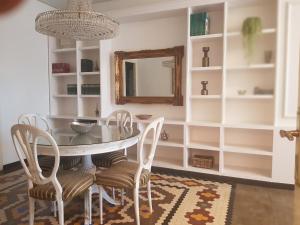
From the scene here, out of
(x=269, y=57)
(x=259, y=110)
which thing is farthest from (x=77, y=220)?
(x=259, y=110)

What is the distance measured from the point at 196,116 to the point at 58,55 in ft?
8.37

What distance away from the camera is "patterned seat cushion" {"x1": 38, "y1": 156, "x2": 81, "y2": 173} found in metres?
2.08

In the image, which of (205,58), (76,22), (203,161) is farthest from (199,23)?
(203,161)

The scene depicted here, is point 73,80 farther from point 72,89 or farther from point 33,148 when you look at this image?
point 33,148

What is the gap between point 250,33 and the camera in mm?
930

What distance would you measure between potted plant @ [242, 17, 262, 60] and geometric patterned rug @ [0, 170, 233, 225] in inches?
59.4

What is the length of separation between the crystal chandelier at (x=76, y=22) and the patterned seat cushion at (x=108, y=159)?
47.9 inches

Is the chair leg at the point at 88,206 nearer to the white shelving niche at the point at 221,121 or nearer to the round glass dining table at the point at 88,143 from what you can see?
the round glass dining table at the point at 88,143

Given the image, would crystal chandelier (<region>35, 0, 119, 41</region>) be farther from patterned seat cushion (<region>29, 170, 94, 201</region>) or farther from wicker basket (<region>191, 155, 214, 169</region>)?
wicker basket (<region>191, 155, 214, 169</region>)

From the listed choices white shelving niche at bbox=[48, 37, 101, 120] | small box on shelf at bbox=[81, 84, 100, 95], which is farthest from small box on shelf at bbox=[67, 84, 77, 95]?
small box on shelf at bbox=[81, 84, 100, 95]

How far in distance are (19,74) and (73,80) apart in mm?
857

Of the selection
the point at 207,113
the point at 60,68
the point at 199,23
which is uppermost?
the point at 199,23

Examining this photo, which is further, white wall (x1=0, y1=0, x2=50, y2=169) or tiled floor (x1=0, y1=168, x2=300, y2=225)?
white wall (x1=0, y1=0, x2=50, y2=169)

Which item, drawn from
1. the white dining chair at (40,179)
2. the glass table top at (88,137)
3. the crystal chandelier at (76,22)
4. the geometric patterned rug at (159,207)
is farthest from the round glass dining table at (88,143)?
the crystal chandelier at (76,22)
